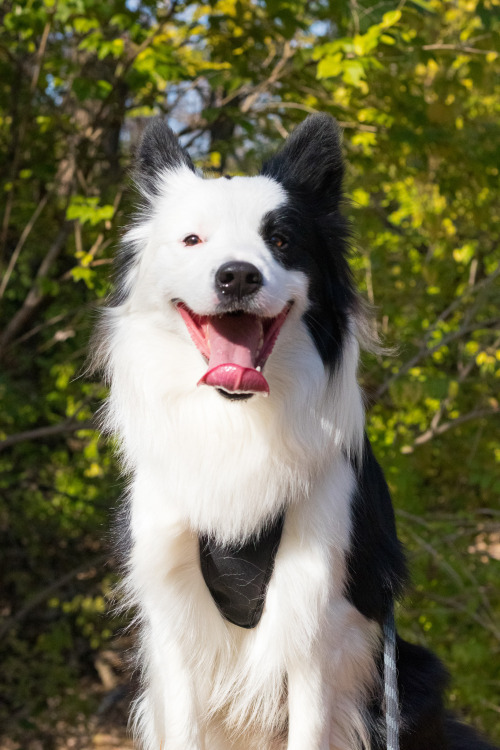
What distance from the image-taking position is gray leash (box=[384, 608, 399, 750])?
2.11m

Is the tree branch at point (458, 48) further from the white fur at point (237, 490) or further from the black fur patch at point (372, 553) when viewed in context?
the black fur patch at point (372, 553)

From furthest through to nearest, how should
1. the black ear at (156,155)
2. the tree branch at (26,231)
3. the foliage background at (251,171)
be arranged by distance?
the tree branch at (26,231), the foliage background at (251,171), the black ear at (156,155)

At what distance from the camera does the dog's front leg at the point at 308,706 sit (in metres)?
2.03

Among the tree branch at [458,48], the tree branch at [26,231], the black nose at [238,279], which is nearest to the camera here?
the black nose at [238,279]

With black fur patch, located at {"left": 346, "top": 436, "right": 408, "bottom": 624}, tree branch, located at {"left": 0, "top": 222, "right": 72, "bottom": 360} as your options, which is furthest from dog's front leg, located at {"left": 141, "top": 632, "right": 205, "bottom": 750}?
tree branch, located at {"left": 0, "top": 222, "right": 72, "bottom": 360}

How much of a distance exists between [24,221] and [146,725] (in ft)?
10.0

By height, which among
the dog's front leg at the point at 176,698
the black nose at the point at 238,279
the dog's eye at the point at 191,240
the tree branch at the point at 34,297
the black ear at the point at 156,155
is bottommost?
the dog's front leg at the point at 176,698

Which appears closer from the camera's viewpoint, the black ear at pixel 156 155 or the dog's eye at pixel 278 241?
the dog's eye at pixel 278 241

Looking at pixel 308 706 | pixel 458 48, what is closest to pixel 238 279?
pixel 308 706

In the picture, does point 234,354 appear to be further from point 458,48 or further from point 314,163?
point 458,48

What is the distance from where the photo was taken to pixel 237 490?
2102 millimetres

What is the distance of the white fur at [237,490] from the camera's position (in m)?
2.04

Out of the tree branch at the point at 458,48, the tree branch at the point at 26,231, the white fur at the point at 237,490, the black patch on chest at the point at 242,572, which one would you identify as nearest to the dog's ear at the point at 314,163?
the white fur at the point at 237,490

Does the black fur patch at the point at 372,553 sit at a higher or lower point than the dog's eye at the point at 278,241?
lower
